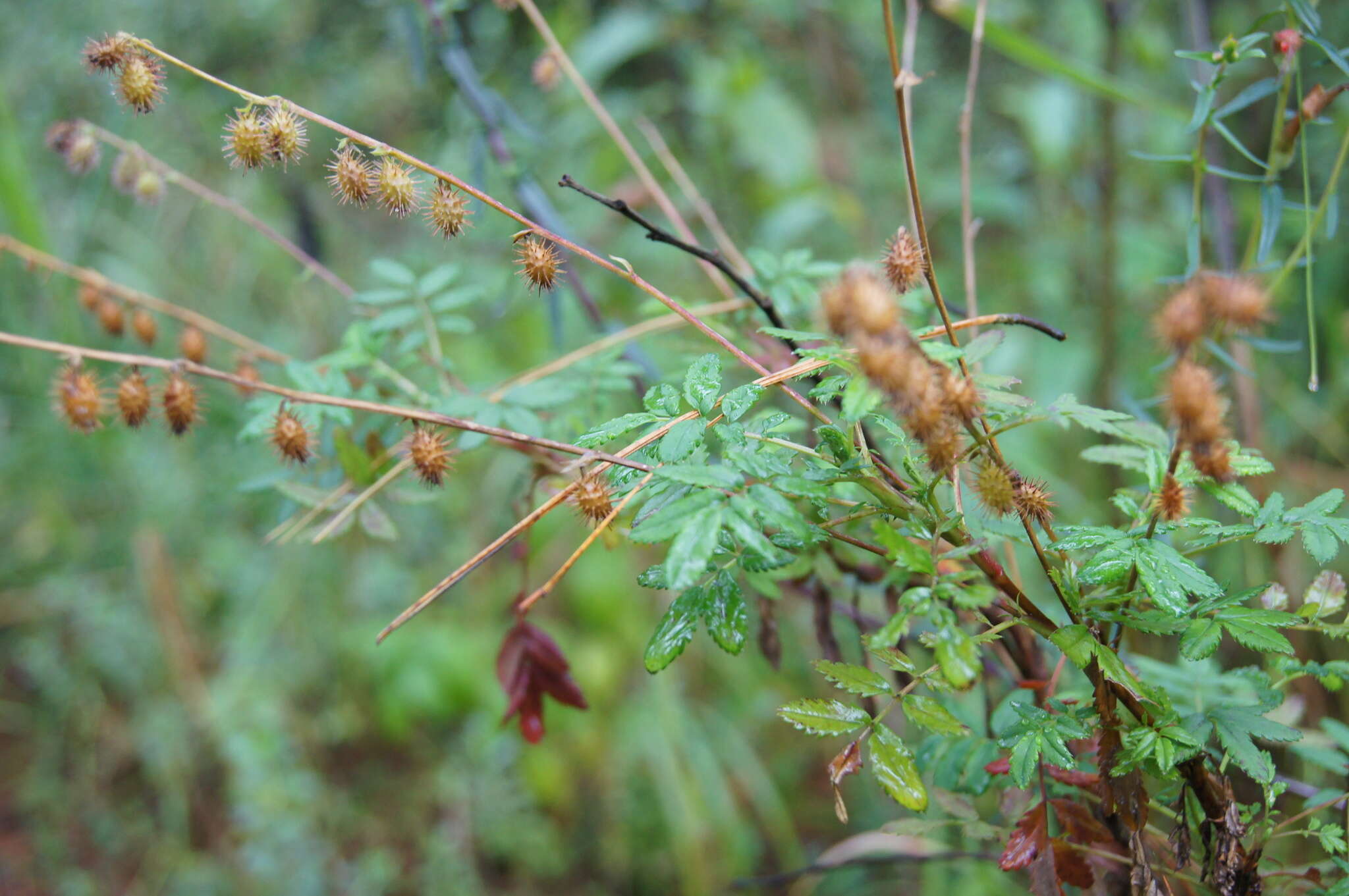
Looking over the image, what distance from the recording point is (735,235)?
7.13 feet

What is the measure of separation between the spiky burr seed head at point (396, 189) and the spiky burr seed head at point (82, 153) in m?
0.45

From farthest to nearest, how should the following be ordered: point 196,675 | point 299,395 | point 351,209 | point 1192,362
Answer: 1. point 351,209
2. point 196,675
3. point 299,395
4. point 1192,362

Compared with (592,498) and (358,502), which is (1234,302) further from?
(358,502)

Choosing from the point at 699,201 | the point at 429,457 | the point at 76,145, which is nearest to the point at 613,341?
the point at 699,201

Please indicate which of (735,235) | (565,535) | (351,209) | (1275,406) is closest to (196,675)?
(565,535)

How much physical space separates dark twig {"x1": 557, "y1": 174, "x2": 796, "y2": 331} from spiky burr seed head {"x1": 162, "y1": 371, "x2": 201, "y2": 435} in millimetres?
290

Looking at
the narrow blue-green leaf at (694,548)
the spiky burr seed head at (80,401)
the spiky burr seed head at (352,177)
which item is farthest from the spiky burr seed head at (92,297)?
the narrow blue-green leaf at (694,548)

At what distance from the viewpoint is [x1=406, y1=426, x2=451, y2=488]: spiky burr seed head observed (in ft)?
1.78

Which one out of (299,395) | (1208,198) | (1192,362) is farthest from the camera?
(1208,198)

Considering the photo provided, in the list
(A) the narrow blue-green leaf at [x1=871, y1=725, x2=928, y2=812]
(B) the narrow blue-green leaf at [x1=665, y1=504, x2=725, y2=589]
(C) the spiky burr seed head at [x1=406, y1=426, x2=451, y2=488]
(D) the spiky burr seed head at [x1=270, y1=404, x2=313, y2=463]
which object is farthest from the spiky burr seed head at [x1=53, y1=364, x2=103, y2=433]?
(A) the narrow blue-green leaf at [x1=871, y1=725, x2=928, y2=812]

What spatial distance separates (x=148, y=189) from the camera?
0.78 metres

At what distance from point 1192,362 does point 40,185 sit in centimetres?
260

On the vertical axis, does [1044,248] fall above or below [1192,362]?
below

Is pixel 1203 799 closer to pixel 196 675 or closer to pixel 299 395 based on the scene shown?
pixel 299 395
